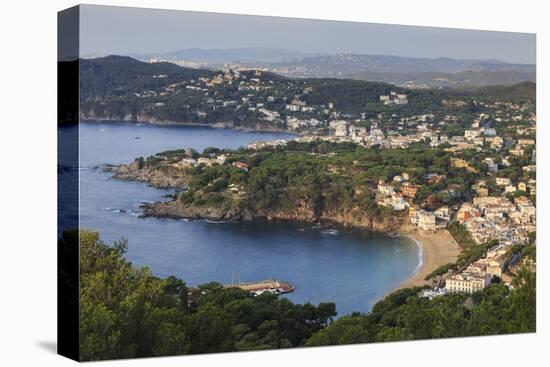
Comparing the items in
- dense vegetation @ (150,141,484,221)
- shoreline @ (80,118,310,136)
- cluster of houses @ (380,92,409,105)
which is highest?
cluster of houses @ (380,92,409,105)

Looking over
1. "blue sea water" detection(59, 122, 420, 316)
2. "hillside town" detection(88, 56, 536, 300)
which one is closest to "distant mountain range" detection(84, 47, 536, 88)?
"hillside town" detection(88, 56, 536, 300)

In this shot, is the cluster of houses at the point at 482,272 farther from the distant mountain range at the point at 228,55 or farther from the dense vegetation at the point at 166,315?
the distant mountain range at the point at 228,55

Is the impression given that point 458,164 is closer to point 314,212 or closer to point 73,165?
point 314,212

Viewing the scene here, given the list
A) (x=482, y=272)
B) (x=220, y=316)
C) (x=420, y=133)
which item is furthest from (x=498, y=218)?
(x=220, y=316)

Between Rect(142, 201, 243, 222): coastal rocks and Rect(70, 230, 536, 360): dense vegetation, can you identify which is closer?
Rect(70, 230, 536, 360): dense vegetation

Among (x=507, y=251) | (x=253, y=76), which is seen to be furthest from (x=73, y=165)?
(x=507, y=251)

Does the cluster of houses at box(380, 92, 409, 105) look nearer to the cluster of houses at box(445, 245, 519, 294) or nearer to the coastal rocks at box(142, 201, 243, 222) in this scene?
the cluster of houses at box(445, 245, 519, 294)

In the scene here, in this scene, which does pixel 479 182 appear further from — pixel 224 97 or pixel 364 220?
pixel 224 97
